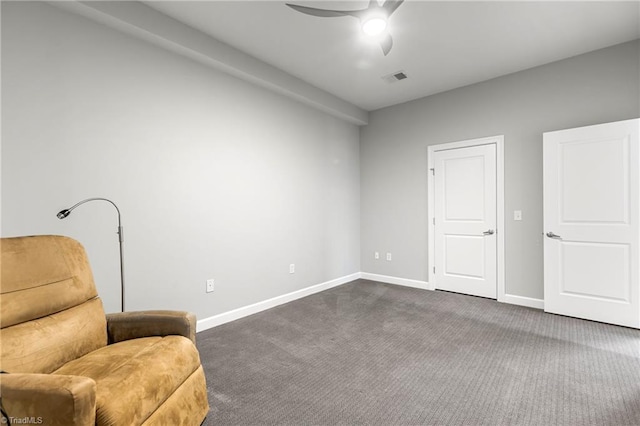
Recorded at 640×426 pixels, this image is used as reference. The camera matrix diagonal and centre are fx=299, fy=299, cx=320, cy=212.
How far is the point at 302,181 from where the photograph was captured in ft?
13.6

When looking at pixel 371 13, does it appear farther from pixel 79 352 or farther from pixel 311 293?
pixel 311 293

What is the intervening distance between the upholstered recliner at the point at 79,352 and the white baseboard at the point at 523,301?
3.65 m

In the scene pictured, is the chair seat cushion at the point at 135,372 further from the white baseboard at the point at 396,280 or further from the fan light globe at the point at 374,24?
the white baseboard at the point at 396,280

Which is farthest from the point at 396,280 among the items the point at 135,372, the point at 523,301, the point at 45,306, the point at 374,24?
the point at 45,306

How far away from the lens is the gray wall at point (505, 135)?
10.4 feet

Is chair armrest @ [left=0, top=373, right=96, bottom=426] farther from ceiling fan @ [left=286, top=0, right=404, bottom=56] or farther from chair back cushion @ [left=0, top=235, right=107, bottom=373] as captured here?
ceiling fan @ [left=286, top=0, right=404, bottom=56]

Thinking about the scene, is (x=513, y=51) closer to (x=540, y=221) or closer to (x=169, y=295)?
(x=540, y=221)

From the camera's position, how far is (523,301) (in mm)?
3625

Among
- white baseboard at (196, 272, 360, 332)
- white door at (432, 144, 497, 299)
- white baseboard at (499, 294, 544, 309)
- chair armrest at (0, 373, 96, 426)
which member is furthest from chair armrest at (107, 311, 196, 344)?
white baseboard at (499, 294, 544, 309)

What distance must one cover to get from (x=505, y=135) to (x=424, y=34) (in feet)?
5.84

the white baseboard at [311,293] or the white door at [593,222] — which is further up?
the white door at [593,222]

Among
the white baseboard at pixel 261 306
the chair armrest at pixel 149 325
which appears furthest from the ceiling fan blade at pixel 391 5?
the white baseboard at pixel 261 306

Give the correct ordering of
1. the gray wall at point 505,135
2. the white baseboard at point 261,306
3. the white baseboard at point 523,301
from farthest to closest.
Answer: the white baseboard at point 523,301
the gray wall at point 505,135
the white baseboard at point 261,306

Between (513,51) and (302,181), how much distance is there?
2.81m
